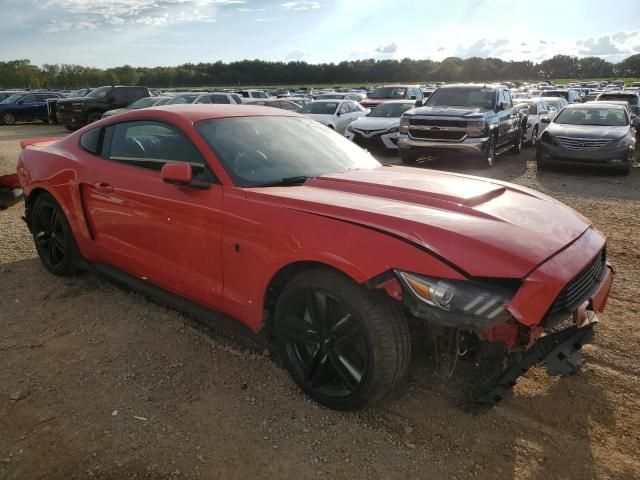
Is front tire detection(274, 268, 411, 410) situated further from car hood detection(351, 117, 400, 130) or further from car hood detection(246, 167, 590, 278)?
car hood detection(351, 117, 400, 130)

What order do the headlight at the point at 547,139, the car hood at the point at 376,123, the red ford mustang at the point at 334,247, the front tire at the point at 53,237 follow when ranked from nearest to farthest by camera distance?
the red ford mustang at the point at 334,247, the front tire at the point at 53,237, the headlight at the point at 547,139, the car hood at the point at 376,123

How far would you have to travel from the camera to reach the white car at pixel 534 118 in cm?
1521

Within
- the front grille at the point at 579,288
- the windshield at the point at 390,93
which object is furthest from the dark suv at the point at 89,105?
the front grille at the point at 579,288

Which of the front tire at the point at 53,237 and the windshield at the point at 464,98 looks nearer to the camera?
Result: the front tire at the point at 53,237

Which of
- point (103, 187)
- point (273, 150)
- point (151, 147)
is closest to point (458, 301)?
point (273, 150)

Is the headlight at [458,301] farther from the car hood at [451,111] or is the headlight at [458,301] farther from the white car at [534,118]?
the white car at [534,118]

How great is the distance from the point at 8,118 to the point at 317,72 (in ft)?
275

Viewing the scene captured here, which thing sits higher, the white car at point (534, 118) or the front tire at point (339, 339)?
the white car at point (534, 118)

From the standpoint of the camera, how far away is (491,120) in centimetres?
1091

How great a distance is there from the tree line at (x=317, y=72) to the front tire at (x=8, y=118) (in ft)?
209

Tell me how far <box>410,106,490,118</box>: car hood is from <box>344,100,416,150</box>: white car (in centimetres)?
141

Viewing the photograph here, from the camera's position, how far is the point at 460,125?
10.7 meters

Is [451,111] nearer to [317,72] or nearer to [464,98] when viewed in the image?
[464,98]

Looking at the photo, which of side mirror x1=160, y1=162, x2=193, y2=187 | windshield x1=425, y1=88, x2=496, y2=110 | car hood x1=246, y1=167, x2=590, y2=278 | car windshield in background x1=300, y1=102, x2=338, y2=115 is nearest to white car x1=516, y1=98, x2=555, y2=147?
windshield x1=425, y1=88, x2=496, y2=110
